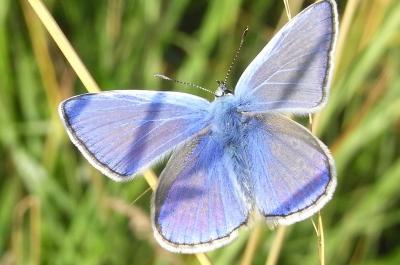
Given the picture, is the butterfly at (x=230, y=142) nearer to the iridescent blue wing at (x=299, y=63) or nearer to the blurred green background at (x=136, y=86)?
the iridescent blue wing at (x=299, y=63)

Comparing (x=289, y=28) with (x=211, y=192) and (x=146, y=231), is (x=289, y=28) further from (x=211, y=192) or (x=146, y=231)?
(x=146, y=231)

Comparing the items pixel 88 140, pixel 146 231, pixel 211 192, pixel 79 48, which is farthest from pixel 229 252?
pixel 79 48

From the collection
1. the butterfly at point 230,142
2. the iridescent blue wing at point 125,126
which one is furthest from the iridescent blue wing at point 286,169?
the iridescent blue wing at point 125,126

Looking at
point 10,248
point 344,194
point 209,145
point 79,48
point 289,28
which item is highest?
point 289,28

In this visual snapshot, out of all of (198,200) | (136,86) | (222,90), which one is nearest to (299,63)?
(222,90)

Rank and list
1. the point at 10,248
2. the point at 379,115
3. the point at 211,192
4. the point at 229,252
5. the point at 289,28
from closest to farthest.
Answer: the point at 289,28 < the point at 211,192 < the point at 229,252 < the point at 379,115 < the point at 10,248

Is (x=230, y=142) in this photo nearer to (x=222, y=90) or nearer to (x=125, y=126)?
(x=222, y=90)
